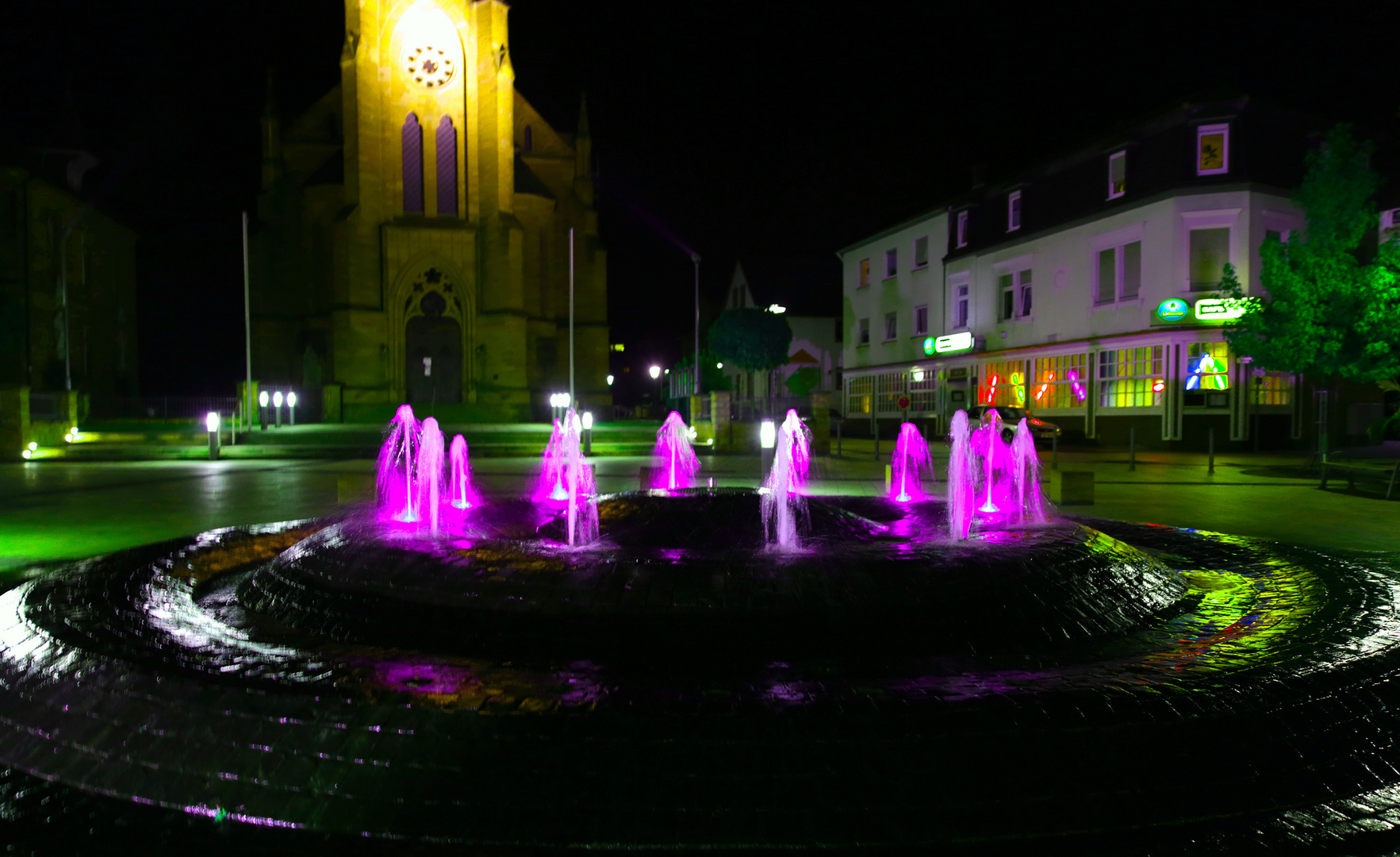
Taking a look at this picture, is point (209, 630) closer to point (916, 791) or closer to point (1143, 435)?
point (916, 791)

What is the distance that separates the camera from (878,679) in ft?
15.0

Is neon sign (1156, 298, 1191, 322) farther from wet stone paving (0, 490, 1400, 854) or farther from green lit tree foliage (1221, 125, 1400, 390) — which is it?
wet stone paving (0, 490, 1400, 854)

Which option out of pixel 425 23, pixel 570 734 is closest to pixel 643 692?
pixel 570 734

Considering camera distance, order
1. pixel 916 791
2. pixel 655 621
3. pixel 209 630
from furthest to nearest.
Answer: pixel 209 630 → pixel 655 621 → pixel 916 791

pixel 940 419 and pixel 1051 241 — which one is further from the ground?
pixel 1051 241

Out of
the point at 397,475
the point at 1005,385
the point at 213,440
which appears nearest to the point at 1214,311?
the point at 1005,385

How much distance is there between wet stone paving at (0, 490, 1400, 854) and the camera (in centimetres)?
332

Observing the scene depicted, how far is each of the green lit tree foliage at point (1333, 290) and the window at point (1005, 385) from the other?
13.7 meters

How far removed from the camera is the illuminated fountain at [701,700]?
333cm

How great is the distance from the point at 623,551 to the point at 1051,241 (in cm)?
3301

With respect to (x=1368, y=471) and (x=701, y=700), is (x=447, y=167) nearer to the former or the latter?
(x=1368, y=471)

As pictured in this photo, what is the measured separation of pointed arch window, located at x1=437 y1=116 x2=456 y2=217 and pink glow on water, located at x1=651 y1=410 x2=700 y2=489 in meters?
19.0

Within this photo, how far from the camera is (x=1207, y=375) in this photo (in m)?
28.4

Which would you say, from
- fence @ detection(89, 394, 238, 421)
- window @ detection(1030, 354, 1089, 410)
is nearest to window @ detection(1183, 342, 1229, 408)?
window @ detection(1030, 354, 1089, 410)
